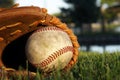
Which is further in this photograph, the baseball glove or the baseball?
the baseball glove

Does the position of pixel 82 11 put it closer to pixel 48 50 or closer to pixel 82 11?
pixel 82 11

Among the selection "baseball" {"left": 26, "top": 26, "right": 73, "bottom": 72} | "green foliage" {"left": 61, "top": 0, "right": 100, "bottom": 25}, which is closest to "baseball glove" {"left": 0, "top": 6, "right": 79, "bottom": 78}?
"baseball" {"left": 26, "top": 26, "right": 73, "bottom": 72}

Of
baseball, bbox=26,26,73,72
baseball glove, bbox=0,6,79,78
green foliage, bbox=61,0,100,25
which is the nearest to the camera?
baseball, bbox=26,26,73,72

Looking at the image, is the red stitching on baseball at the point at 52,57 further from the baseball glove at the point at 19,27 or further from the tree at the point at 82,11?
the tree at the point at 82,11

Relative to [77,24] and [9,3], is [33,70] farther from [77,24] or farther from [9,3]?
[9,3]

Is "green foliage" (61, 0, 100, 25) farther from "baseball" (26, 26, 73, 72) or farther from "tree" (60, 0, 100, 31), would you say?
"baseball" (26, 26, 73, 72)

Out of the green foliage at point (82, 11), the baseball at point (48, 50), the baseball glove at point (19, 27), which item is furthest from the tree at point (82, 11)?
the baseball at point (48, 50)

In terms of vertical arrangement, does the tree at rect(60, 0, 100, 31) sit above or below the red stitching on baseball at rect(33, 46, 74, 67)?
below
